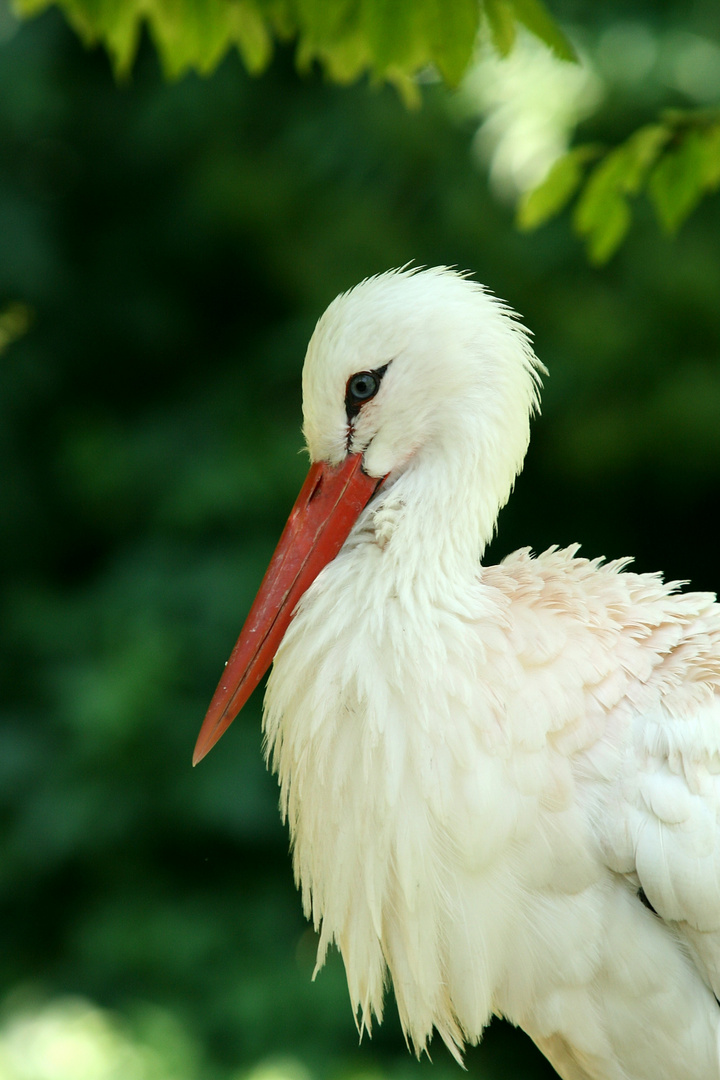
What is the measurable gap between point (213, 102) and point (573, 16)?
102 centimetres

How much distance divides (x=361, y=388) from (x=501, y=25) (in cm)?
43

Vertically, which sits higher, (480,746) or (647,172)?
(647,172)

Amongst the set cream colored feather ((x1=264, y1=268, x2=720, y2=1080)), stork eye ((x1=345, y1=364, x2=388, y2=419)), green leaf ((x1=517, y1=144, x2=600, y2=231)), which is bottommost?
cream colored feather ((x1=264, y1=268, x2=720, y2=1080))

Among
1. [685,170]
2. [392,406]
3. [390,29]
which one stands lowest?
[392,406]

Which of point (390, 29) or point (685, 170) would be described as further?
point (685, 170)

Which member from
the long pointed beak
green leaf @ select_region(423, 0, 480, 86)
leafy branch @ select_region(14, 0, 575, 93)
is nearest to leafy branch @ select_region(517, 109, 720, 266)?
leafy branch @ select_region(14, 0, 575, 93)

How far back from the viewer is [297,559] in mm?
1373

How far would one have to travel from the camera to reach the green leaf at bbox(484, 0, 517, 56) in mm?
1271

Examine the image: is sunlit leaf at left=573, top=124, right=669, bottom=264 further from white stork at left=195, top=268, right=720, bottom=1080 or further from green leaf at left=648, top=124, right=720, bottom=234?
white stork at left=195, top=268, right=720, bottom=1080

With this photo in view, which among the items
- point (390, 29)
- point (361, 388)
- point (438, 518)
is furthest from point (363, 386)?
point (390, 29)

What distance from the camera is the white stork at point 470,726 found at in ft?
3.94

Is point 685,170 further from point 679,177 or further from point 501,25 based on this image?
point 501,25

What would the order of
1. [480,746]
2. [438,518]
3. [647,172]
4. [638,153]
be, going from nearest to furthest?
[480,746]
[438,518]
[638,153]
[647,172]

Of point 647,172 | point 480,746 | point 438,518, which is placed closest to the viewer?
point 480,746
